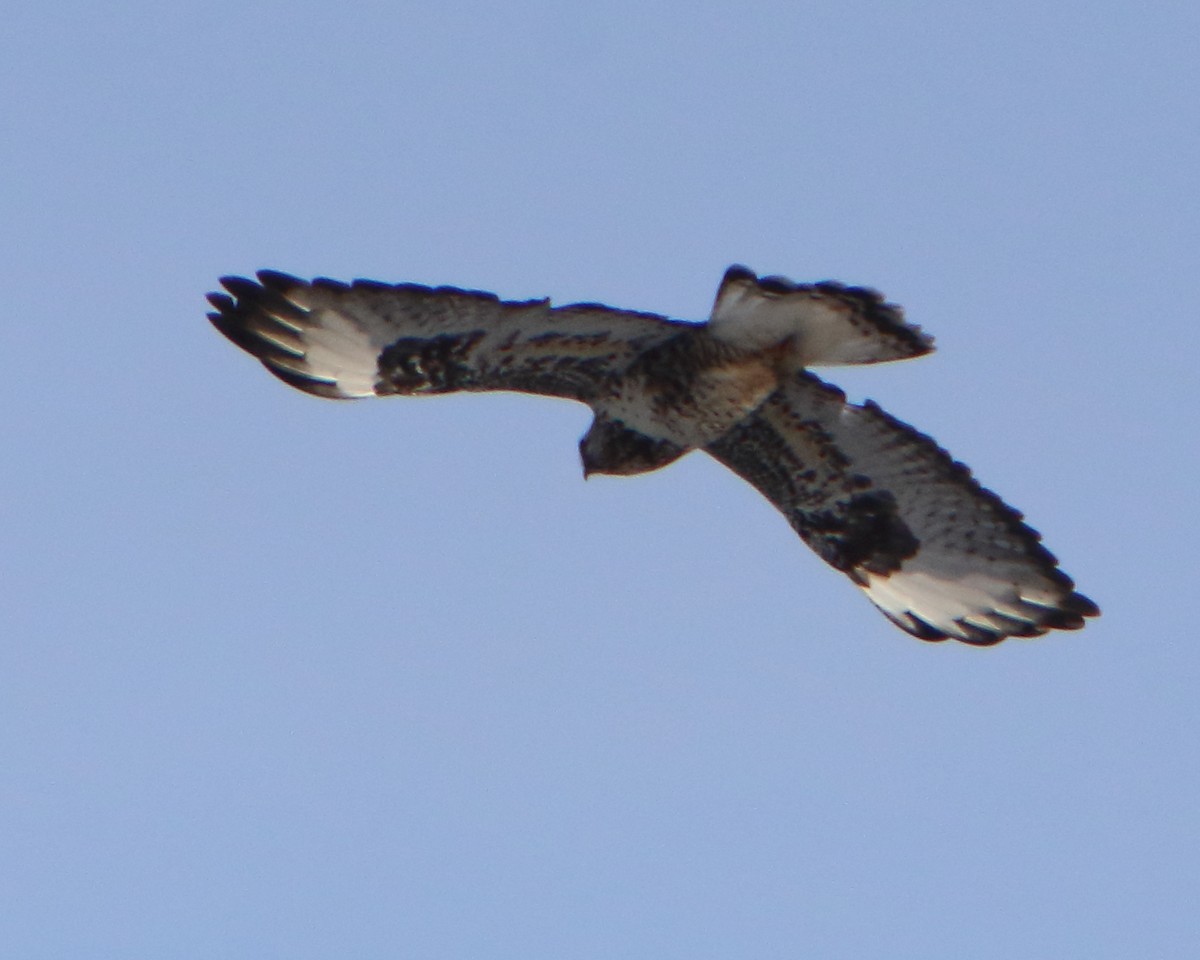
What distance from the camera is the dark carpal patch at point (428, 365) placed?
996cm

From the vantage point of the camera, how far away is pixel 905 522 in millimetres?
10719

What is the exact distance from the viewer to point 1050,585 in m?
10.7

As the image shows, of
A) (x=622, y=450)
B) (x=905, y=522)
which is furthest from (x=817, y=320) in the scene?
(x=905, y=522)

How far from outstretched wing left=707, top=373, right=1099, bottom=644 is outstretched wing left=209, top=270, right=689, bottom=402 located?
0.91 m

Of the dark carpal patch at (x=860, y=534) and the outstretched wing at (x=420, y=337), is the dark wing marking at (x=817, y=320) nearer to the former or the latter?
the outstretched wing at (x=420, y=337)

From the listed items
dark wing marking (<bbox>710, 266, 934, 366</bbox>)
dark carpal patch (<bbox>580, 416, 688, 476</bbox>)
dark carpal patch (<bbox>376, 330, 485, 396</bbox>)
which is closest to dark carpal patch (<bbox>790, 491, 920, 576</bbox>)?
dark carpal patch (<bbox>580, 416, 688, 476</bbox>)

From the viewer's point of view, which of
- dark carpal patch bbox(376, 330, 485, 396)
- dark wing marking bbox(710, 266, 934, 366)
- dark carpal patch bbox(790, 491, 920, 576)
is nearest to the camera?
dark wing marking bbox(710, 266, 934, 366)

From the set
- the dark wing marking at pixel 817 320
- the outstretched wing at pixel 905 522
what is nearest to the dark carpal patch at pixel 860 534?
the outstretched wing at pixel 905 522

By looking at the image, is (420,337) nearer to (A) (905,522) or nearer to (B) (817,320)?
(B) (817,320)

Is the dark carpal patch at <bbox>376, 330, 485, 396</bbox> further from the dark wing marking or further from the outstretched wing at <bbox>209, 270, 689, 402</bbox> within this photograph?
the dark wing marking

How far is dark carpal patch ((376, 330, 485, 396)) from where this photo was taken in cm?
996

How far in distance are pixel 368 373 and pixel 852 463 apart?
7.75 feet

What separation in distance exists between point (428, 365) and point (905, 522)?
250 centimetres

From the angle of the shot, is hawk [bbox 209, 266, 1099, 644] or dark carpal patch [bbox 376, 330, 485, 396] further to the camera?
dark carpal patch [bbox 376, 330, 485, 396]
